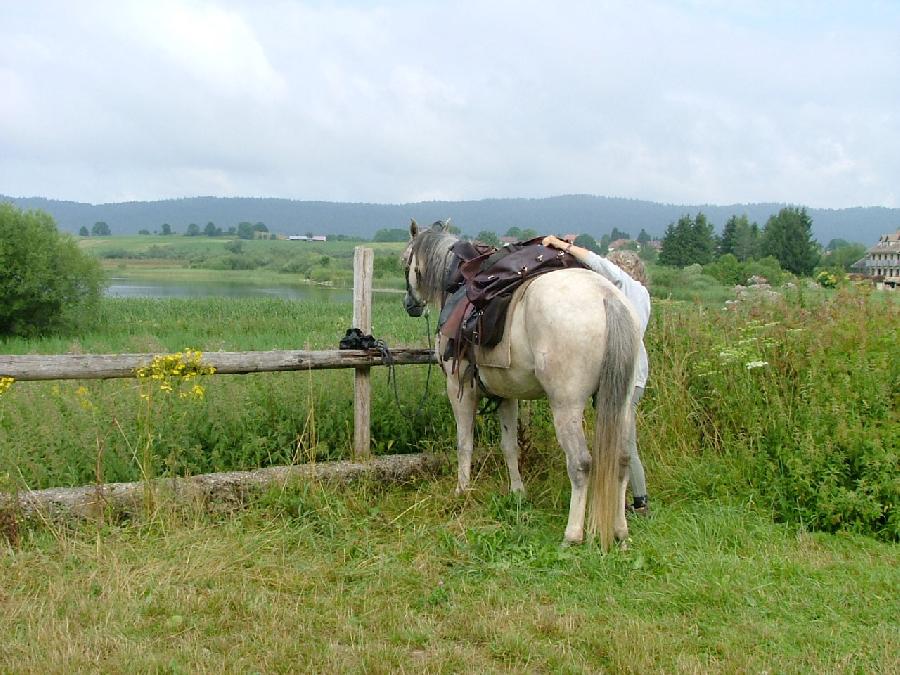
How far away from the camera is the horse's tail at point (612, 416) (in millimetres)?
4270

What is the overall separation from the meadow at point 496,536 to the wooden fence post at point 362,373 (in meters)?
0.22

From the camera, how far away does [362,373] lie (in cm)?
599

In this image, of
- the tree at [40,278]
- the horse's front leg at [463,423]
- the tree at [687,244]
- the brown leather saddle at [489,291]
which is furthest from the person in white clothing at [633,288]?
the tree at [687,244]

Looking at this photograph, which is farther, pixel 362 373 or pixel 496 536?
pixel 362 373

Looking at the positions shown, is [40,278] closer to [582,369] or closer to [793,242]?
[582,369]

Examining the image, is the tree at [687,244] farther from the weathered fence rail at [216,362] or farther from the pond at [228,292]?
the weathered fence rail at [216,362]

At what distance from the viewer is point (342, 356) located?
19.2 feet

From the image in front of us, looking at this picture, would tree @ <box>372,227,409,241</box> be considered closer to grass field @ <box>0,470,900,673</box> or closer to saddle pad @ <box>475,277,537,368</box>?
saddle pad @ <box>475,277,537,368</box>

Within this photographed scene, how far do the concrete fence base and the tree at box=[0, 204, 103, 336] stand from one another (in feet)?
45.6

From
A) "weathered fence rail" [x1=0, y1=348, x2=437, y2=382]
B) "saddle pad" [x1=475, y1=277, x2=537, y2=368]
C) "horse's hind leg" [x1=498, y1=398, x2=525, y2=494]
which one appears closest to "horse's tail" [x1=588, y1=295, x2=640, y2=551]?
"saddle pad" [x1=475, y1=277, x2=537, y2=368]

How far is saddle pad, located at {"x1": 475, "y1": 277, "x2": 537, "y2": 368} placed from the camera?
477 cm

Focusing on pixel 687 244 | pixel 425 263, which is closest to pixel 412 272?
pixel 425 263

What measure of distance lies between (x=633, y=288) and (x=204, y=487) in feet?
11.3

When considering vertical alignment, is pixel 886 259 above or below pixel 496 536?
above
